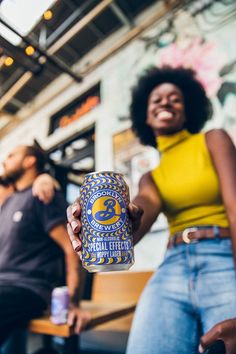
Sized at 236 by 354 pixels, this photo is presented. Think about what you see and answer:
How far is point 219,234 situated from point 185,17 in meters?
2.59

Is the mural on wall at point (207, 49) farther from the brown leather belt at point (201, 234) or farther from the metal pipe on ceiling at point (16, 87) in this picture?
the metal pipe on ceiling at point (16, 87)

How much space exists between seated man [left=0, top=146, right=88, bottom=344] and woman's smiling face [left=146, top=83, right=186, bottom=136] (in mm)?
694

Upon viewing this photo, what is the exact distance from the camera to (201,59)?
7.92 feet

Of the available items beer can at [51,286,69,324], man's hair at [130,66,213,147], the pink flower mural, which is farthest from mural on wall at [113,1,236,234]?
beer can at [51,286,69,324]

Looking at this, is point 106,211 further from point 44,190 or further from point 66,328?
point 44,190

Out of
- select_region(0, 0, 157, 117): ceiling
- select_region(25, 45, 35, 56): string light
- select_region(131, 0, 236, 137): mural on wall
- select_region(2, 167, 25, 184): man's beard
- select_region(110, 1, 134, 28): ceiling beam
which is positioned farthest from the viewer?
select_region(110, 1, 134, 28): ceiling beam

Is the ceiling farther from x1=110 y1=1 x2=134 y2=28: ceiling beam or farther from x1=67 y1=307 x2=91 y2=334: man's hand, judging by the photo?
x1=67 y1=307 x2=91 y2=334: man's hand

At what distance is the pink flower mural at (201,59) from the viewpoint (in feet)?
7.39

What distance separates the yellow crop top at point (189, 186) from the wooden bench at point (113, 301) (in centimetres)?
58

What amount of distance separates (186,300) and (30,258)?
0.91 metres

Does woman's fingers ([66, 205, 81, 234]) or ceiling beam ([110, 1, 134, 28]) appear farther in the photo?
ceiling beam ([110, 1, 134, 28])

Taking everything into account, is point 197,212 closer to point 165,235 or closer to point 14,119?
point 165,235

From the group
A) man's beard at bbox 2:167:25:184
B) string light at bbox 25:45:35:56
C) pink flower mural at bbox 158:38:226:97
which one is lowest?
man's beard at bbox 2:167:25:184

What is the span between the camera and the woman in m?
0.79
